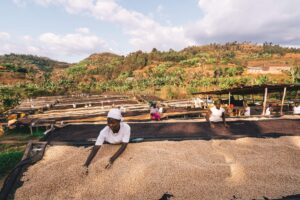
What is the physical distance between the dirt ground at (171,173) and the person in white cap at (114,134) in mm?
86

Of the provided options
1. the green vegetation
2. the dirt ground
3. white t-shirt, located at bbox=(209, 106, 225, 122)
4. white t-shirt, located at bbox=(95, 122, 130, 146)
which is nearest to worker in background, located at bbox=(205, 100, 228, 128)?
white t-shirt, located at bbox=(209, 106, 225, 122)

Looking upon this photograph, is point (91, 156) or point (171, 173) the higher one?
point (91, 156)

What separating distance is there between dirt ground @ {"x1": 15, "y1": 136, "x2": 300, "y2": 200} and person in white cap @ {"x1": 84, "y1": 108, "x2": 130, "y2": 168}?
86 millimetres

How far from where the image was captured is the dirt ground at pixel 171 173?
101 inches

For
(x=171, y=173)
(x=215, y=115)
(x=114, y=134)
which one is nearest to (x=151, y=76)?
(x=215, y=115)

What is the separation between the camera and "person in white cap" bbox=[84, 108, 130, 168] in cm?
329

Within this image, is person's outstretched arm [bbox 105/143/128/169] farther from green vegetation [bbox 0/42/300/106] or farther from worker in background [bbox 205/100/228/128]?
green vegetation [bbox 0/42/300/106]

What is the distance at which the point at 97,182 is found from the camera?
275 cm

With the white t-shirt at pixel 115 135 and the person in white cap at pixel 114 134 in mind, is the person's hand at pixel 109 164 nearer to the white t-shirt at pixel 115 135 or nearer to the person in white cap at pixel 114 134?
the person in white cap at pixel 114 134

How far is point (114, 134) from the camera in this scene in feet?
11.6

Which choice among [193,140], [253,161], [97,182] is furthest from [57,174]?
[253,161]

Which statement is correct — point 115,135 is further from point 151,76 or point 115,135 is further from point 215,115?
point 151,76

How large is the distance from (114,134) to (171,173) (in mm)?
1046

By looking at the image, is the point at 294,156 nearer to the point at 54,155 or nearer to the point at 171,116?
the point at 54,155
